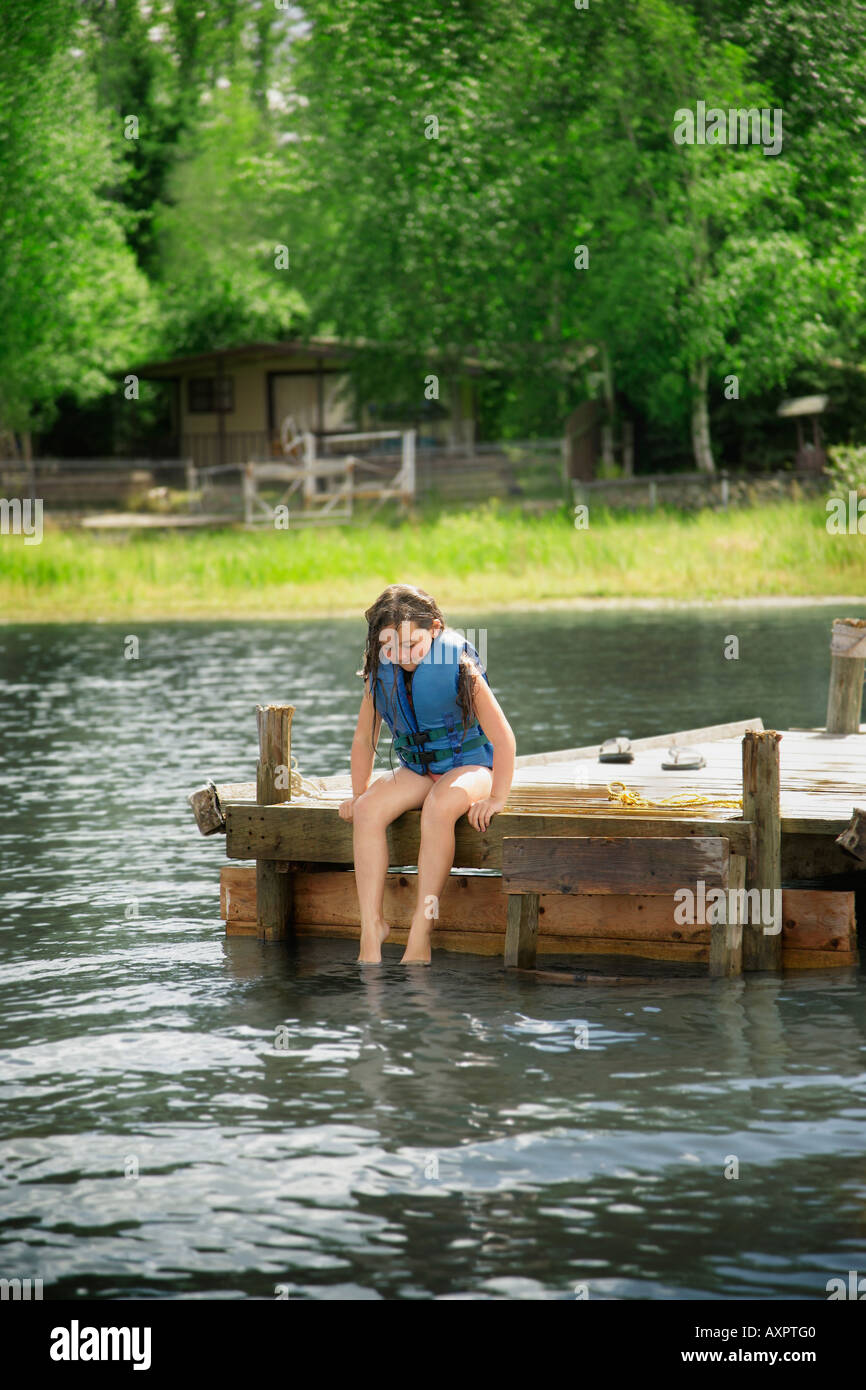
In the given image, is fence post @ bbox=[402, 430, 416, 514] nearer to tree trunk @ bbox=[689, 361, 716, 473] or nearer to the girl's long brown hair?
tree trunk @ bbox=[689, 361, 716, 473]

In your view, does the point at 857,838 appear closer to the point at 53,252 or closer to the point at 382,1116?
the point at 382,1116

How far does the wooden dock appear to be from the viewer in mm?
9648

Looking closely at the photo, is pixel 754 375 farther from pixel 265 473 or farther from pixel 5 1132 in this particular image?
pixel 5 1132

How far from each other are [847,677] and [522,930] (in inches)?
209

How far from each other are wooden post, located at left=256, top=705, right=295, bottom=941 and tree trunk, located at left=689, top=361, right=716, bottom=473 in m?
41.3

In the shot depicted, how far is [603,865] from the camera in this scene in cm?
970

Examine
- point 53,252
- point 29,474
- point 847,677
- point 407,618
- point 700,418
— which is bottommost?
point 847,677

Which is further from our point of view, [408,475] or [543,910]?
[408,475]

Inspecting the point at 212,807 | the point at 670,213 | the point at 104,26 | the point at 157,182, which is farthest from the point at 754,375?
the point at 212,807

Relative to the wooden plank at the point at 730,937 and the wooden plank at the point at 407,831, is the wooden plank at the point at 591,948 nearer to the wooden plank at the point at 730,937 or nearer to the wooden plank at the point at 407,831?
the wooden plank at the point at 730,937

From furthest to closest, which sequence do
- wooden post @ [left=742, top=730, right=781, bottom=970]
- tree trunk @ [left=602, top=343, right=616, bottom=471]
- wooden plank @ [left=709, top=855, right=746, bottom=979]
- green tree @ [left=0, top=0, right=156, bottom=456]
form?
green tree @ [left=0, top=0, right=156, bottom=456]
tree trunk @ [left=602, top=343, right=616, bottom=471]
wooden plank @ [left=709, top=855, right=746, bottom=979]
wooden post @ [left=742, top=730, right=781, bottom=970]

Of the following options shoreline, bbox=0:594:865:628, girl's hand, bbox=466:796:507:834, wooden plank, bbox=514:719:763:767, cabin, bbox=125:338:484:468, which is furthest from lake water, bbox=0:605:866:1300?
cabin, bbox=125:338:484:468

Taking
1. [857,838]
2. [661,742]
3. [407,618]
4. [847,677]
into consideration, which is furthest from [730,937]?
[847,677]
